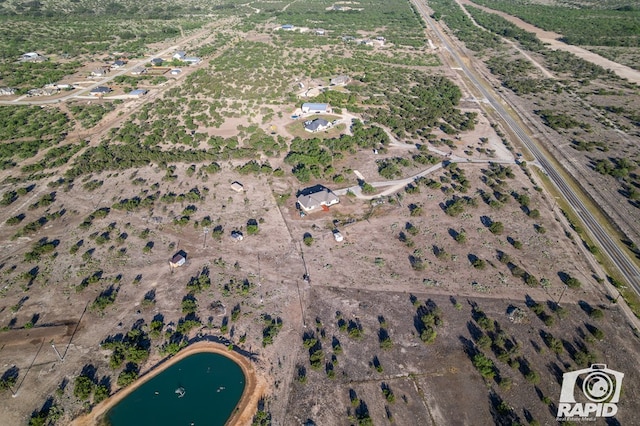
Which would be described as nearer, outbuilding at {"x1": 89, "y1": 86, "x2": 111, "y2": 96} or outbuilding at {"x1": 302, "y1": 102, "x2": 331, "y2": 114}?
outbuilding at {"x1": 302, "y1": 102, "x2": 331, "y2": 114}

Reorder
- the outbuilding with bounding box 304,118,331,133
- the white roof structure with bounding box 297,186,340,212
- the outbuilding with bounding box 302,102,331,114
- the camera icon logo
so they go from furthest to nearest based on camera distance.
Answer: the outbuilding with bounding box 302,102,331,114 < the outbuilding with bounding box 304,118,331,133 < the white roof structure with bounding box 297,186,340,212 < the camera icon logo

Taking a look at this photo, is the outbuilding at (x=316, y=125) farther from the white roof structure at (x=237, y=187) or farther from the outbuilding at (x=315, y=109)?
the white roof structure at (x=237, y=187)

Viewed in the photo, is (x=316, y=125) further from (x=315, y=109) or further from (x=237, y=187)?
(x=237, y=187)

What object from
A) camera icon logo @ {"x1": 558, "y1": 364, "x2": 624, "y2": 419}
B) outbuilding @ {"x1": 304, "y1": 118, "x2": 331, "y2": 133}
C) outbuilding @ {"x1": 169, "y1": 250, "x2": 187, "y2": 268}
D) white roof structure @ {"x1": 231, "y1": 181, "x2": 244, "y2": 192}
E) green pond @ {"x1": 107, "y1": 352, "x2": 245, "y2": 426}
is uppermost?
outbuilding @ {"x1": 304, "y1": 118, "x2": 331, "y2": 133}

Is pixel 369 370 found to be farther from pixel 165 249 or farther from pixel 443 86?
pixel 443 86

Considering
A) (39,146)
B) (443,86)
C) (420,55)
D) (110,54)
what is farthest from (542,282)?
(110,54)

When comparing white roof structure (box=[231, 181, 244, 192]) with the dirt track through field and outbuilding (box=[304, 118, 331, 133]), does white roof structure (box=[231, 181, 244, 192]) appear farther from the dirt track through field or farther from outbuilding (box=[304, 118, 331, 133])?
the dirt track through field

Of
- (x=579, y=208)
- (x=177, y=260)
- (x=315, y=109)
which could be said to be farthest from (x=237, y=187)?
(x=579, y=208)

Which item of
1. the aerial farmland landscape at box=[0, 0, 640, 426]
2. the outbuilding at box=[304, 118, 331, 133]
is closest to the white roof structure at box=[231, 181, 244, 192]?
the aerial farmland landscape at box=[0, 0, 640, 426]
